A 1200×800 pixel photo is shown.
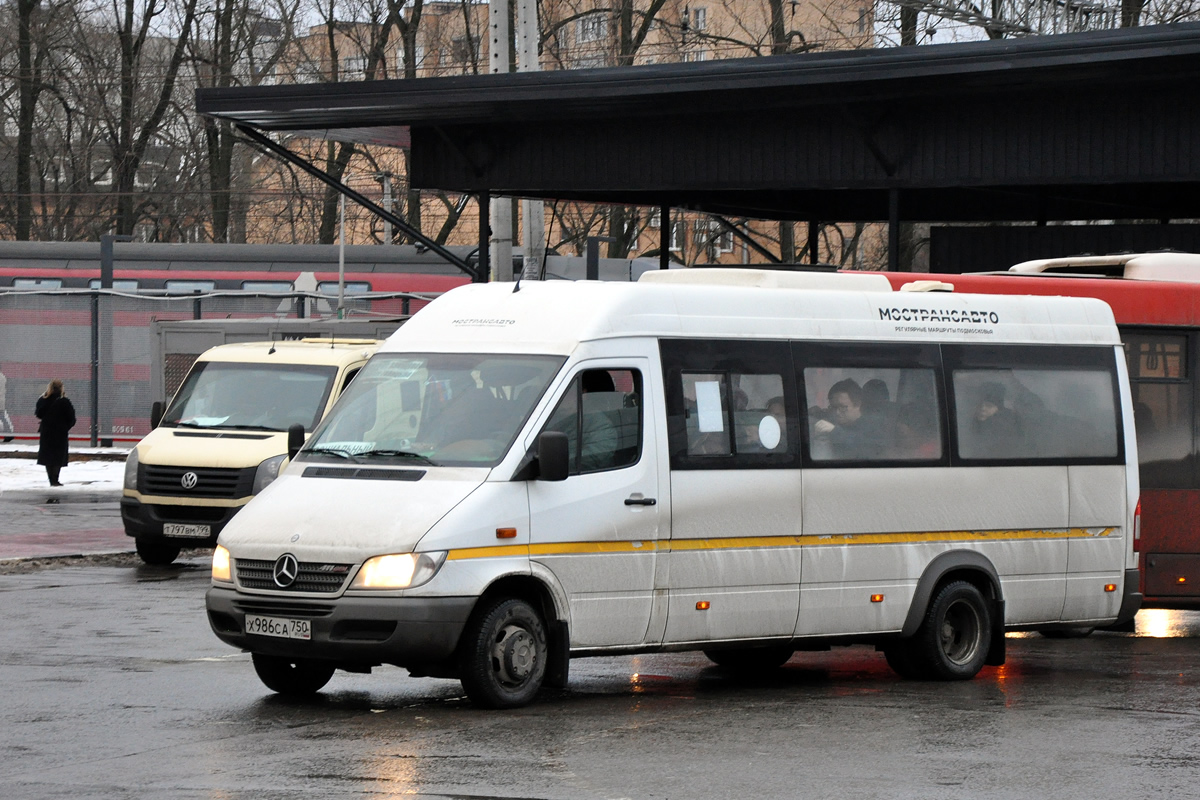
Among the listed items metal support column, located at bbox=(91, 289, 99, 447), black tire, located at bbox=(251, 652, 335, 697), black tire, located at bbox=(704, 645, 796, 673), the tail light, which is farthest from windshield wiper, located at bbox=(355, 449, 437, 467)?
metal support column, located at bbox=(91, 289, 99, 447)

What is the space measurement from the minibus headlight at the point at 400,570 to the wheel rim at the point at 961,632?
389cm

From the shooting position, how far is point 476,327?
34.5 ft

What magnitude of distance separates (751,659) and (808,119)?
11516 mm

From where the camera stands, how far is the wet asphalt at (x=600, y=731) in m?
7.77

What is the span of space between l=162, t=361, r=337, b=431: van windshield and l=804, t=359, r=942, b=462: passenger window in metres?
7.75

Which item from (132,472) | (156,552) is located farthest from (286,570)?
(156,552)

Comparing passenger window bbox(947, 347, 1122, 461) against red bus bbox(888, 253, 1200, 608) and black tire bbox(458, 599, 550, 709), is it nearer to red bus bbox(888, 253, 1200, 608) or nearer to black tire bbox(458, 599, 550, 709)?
red bus bbox(888, 253, 1200, 608)

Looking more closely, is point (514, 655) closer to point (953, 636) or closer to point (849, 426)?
point (849, 426)

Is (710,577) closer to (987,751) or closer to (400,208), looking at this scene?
(987,751)

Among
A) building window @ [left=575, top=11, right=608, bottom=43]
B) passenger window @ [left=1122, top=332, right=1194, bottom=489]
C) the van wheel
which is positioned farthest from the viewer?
building window @ [left=575, top=11, right=608, bottom=43]

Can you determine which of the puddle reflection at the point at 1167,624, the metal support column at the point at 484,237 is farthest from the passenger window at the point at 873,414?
the metal support column at the point at 484,237

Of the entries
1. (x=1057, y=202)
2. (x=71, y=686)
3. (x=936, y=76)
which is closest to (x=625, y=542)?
(x=71, y=686)

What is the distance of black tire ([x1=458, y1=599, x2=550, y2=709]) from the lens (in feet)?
31.0

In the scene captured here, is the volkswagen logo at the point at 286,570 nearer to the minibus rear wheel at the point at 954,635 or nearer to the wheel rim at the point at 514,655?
the wheel rim at the point at 514,655
